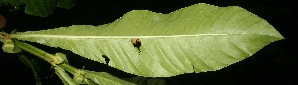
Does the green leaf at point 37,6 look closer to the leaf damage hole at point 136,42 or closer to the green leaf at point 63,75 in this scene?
the green leaf at point 63,75

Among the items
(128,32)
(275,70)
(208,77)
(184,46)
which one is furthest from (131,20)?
(275,70)

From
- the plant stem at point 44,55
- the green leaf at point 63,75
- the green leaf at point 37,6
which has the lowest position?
the green leaf at point 63,75

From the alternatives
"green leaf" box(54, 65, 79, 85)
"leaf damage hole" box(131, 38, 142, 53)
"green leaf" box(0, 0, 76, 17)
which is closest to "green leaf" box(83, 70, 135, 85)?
"green leaf" box(54, 65, 79, 85)

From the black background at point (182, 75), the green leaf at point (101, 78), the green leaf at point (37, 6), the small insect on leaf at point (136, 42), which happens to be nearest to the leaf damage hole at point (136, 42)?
the small insect on leaf at point (136, 42)

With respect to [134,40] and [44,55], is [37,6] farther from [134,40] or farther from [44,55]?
[134,40]

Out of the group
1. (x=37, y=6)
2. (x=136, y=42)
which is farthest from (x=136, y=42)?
(x=37, y=6)

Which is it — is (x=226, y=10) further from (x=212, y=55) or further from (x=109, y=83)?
(x=109, y=83)
